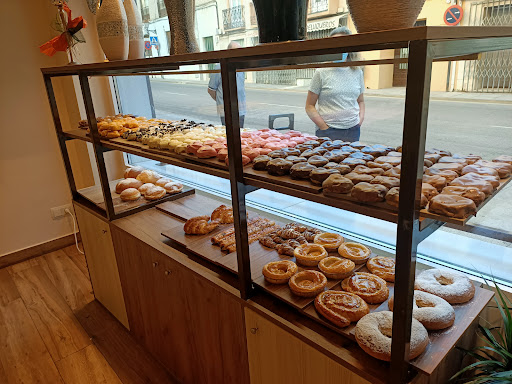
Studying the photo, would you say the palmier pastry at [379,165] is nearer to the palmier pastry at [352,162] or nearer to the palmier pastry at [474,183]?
the palmier pastry at [352,162]

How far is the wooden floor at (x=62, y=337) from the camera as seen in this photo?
204 cm

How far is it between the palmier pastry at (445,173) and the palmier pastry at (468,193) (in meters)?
0.08

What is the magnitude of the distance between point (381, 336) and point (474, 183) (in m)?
0.45

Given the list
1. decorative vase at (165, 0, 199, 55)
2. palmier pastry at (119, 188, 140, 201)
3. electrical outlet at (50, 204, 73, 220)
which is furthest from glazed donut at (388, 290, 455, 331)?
electrical outlet at (50, 204, 73, 220)

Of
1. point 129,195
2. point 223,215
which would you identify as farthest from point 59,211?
point 223,215

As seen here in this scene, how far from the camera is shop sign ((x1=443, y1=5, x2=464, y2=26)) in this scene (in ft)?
3.82

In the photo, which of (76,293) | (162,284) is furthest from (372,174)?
(76,293)

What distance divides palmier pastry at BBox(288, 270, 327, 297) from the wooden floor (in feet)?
3.79

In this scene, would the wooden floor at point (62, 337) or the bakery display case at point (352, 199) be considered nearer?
the bakery display case at point (352, 199)

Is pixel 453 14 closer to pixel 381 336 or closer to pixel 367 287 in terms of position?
pixel 367 287

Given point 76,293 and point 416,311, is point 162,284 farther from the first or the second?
point 76,293

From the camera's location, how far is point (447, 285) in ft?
3.81

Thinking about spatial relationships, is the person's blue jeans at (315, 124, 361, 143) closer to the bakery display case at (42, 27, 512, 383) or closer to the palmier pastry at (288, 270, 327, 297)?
the bakery display case at (42, 27, 512, 383)

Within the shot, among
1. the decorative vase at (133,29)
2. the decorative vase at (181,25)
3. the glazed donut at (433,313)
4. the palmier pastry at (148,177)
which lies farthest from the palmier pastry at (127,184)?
the glazed donut at (433,313)
